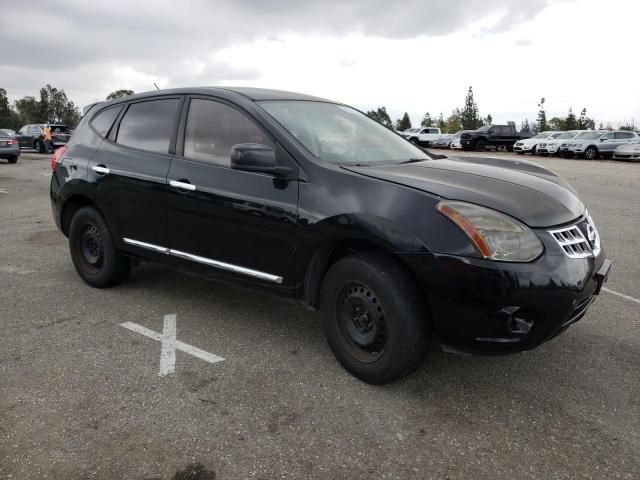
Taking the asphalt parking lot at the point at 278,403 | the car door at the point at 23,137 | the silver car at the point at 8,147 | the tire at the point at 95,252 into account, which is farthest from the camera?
the car door at the point at 23,137

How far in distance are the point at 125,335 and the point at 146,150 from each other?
142 cm

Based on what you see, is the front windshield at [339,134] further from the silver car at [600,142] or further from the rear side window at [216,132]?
the silver car at [600,142]

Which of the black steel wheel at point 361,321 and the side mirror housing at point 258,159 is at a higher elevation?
the side mirror housing at point 258,159

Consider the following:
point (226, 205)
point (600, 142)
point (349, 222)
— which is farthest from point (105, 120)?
point (600, 142)

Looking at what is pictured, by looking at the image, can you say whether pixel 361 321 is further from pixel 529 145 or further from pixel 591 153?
pixel 529 145

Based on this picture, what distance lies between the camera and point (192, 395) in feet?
9.68

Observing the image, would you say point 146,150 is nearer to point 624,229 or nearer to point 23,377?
point 23,377

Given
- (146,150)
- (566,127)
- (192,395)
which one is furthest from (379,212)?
(566,127)

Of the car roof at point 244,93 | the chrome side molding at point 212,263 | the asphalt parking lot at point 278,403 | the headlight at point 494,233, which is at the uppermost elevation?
the car roof at point 244,93

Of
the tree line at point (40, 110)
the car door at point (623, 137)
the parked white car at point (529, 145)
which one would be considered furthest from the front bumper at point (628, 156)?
the tree line at point (40, 110)

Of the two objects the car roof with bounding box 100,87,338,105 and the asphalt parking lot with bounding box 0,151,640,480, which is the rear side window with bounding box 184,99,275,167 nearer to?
the car roof with bounding box 100,87,338,105

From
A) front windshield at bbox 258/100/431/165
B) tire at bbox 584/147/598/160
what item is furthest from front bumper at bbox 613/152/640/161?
front windshield at bbox 258/100/431/165

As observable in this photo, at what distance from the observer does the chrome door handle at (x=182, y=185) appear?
3.68 meters

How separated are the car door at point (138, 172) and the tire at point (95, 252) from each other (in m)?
0.16
